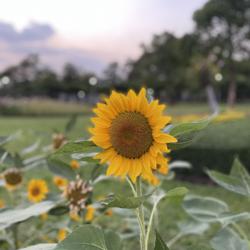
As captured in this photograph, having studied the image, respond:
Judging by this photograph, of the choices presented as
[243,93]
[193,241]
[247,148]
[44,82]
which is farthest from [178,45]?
[193,241]

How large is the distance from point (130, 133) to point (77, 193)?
47 centimetres

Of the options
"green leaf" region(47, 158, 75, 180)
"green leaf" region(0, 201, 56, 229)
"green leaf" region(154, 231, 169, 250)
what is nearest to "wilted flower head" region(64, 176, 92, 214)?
"green leaf" region(47, 158, 75, 180)

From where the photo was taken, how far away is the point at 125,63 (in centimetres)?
3794

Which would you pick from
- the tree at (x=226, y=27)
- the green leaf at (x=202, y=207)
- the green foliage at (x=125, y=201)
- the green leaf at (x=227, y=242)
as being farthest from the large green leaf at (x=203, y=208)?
the tree at (x=226, y=27)

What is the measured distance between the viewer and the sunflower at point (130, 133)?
2.34 feet

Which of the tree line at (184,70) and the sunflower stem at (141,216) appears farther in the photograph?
the tree line at (184,70)

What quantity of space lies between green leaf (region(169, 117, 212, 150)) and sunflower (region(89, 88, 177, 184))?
24mm

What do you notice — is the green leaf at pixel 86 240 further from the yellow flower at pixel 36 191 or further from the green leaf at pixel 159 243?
the yellow flower at pixel 36 191

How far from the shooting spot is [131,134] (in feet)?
2.36

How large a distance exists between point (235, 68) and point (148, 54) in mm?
6916

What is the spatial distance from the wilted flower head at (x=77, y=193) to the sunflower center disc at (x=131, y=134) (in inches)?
16.9

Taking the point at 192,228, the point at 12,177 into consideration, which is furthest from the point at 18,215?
the point at 192,228

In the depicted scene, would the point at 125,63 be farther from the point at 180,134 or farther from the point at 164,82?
the point at 180,134

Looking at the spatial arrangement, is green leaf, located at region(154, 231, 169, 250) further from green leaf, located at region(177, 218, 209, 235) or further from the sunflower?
green leaf, located at region(177, 218, 209, 235)
